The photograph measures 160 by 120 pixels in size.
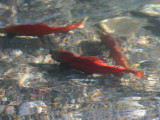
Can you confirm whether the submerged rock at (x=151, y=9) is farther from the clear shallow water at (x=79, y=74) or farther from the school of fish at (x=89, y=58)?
the school of fish at (x=89, y=58)

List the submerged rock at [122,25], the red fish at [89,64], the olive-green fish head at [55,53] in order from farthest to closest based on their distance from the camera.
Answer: the submerged rock at [122,25]
the olive-green fish head at [55,53]
the red fish at [89,64]

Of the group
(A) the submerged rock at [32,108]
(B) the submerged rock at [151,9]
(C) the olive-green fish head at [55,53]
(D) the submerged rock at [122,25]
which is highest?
(B) the submerged rock at [151,9]

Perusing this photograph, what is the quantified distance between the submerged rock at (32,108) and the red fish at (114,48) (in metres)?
1.46

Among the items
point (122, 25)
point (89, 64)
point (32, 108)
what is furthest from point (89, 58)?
point (122, 25)

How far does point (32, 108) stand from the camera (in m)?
2.90

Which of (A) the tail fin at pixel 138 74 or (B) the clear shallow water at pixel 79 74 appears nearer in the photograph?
(B) the clear shallow water at pixel 79 74

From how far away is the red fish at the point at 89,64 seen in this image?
3.17 m

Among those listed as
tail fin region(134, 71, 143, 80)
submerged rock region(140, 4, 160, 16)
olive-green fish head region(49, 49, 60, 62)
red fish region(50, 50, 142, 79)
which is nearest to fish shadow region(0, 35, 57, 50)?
olive-green fish head region(49, 49, 60, 62)

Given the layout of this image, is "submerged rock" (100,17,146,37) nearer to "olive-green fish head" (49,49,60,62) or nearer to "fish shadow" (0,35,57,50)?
"fish shadow" (0,35,57,50)

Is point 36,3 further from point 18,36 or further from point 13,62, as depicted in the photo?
point 13,62

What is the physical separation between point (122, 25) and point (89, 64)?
1913 millimetres

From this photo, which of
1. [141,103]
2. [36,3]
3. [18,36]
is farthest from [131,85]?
[36,3]

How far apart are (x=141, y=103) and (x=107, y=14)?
8.80ft

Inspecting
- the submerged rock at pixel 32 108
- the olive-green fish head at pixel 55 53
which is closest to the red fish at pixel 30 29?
the olive-green fish head at pixel 55 53
